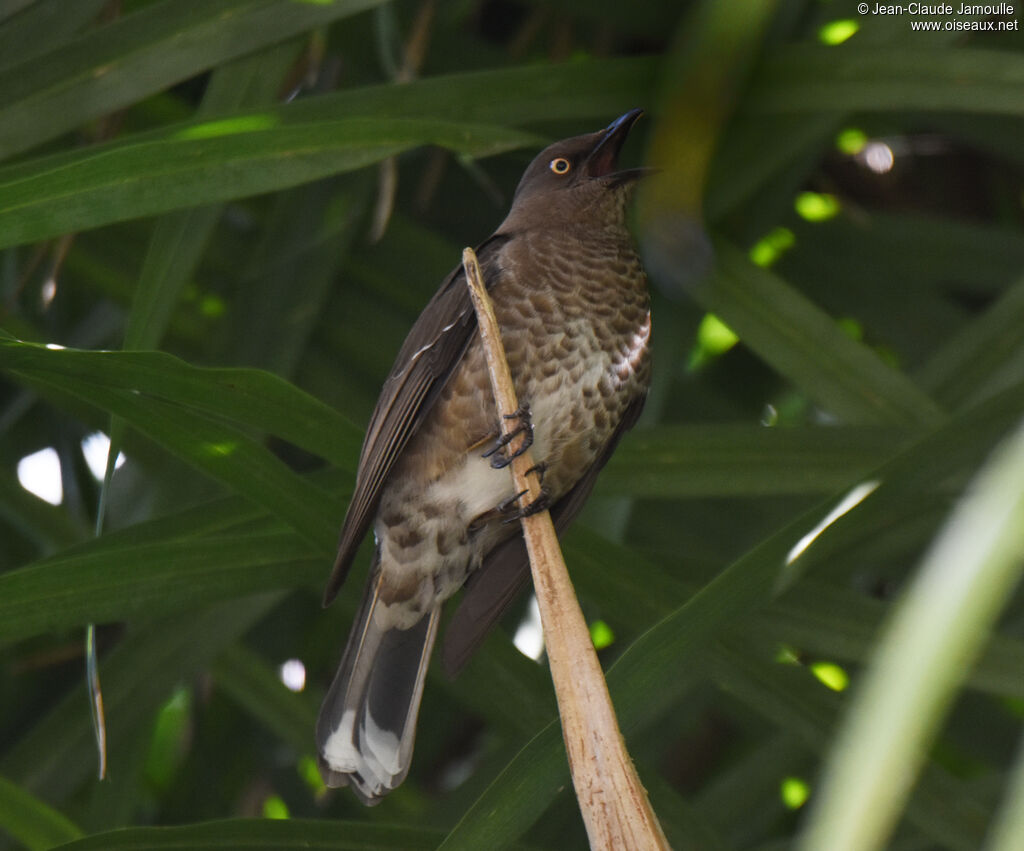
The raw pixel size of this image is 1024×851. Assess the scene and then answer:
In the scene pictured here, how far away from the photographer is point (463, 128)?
76.7 inches

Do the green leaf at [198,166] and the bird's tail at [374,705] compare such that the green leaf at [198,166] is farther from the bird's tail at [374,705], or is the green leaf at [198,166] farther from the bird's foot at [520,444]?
the bird's tail at [374,705]

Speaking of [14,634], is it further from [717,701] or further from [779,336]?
[717,701]

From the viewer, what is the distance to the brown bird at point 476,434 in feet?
7.66

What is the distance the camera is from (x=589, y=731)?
111 centimetres

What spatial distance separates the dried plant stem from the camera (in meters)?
1.03

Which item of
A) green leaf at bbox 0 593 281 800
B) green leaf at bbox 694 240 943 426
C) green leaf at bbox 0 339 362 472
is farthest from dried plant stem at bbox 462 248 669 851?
green leaf at bbox 0 593 281 800

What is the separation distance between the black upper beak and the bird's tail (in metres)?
1.04

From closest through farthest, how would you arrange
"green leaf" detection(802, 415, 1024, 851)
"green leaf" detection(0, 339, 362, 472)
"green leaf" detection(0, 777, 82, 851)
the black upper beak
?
1. "green leaf" detection(802, 415, 1024, 851)
2. "green leaf" detection(0, 339, 362, 472)
3. "green leaf" detection(0, 777, 82, 851)
4. the black upper beak

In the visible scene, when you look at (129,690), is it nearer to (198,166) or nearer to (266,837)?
(266,837)

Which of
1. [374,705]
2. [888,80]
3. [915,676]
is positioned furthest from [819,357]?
[915,676]

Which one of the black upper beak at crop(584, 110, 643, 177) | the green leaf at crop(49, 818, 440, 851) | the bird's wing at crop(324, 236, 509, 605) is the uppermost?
the black upper beak at crop(584, 110, 643, 177)

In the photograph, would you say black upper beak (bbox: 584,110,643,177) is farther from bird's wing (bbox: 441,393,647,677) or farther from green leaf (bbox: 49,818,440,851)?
green leaf (bbox: 49,818,440,851)

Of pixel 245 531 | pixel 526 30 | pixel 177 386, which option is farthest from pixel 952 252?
pixel 177 386

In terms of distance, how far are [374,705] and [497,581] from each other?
1.11 ft
